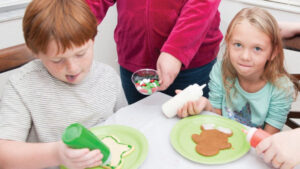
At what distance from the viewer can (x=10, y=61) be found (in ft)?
3.33

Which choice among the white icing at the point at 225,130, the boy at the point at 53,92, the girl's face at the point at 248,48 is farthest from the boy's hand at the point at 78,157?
the girl's face at the point at 248,48

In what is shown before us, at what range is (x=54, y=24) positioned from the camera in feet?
2.49

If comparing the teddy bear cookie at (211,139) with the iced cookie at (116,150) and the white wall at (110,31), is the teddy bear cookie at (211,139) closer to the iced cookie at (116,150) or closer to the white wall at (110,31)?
the iced cookie at (116,150)

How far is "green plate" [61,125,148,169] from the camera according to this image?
762 mm

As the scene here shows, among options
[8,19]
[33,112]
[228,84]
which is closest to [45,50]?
[33,112]

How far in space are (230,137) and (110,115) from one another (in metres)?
0.43

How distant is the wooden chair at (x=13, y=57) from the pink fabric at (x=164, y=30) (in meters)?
0.32

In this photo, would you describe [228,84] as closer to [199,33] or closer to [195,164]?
[199,33]

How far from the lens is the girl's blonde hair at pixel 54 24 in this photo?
756mm

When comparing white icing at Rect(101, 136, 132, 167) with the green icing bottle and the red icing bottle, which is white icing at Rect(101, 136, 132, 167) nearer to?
the green icing bottle

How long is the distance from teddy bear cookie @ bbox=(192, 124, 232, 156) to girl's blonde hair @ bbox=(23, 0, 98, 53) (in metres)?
0.44

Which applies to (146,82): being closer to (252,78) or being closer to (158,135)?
(158,135)

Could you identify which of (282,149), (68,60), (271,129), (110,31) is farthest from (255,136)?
(110,31)

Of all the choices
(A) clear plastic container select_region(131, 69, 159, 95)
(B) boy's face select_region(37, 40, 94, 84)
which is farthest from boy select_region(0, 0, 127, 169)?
(A) clear plastic container select_region(131, 69, 159, 95)
